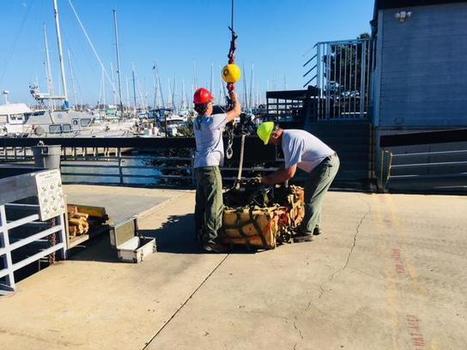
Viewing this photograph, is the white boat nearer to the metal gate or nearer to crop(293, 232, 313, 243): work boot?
the metal gate

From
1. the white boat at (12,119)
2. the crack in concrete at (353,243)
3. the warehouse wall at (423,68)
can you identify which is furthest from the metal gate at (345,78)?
the white boat at (12,119)

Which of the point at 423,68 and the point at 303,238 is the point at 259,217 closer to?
the point at 303,238

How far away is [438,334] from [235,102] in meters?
3.13

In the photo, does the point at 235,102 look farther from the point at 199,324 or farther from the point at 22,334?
the point at 22,334

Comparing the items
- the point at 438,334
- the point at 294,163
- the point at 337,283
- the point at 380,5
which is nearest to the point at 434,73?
the point at 380,5

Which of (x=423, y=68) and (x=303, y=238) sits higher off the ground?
(x=423, y=68)

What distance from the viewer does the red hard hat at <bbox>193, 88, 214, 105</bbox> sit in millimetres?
4918

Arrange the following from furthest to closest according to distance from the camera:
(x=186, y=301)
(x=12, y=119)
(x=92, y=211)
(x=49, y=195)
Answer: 1. (x=12, y=119)
2. (x=92, y=211)
3. (x=49, y=195)
4. (x=186, y=301)

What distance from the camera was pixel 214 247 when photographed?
16.4 ft

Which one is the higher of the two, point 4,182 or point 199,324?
point 4,182

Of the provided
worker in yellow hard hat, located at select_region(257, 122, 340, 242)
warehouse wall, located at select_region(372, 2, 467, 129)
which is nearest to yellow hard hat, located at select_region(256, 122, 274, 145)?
worker in yellow hard hat, located at select_region(257, 122, 340, 242)

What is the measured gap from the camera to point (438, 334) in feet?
10.2

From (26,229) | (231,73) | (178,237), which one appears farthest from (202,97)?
(26,229)

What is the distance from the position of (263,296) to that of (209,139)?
194 centimetres
